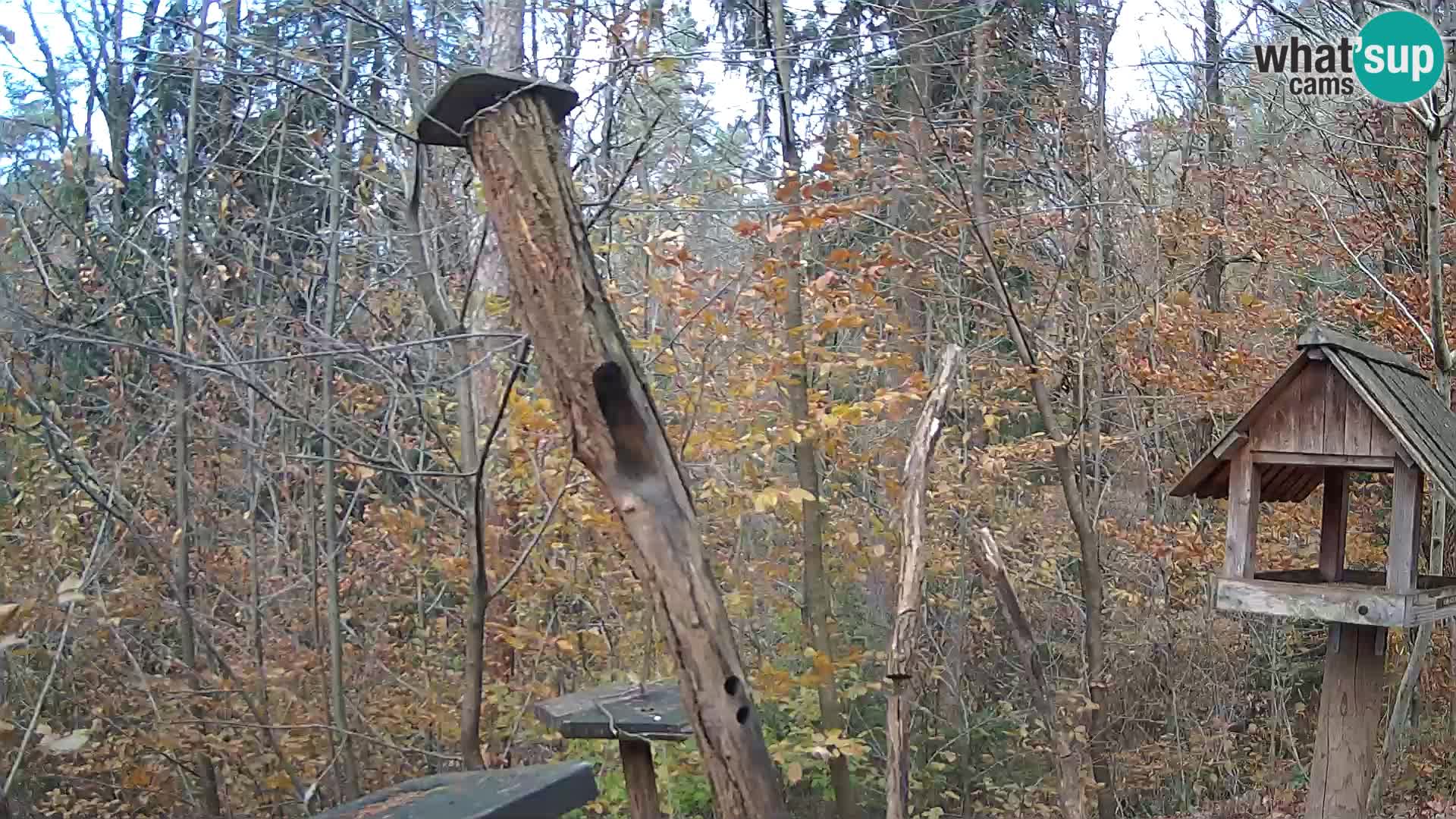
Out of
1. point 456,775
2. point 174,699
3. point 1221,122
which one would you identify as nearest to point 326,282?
point 174,699

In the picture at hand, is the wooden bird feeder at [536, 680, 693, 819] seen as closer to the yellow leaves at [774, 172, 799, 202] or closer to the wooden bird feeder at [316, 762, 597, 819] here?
the wooden bird feeder at [316, 762, 597, 819]

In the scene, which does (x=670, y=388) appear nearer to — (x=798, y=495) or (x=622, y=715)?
(x=798, y=495)

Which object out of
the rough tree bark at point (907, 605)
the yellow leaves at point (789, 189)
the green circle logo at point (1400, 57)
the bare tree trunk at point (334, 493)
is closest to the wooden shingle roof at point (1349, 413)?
the rough tree bark at point (907, 605)

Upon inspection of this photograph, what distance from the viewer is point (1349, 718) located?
3414 millimetres

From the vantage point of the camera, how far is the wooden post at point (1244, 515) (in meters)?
3.37

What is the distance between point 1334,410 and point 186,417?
436cm

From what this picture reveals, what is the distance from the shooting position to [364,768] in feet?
16.5

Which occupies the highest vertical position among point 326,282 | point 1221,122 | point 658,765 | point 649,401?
point 1221,122

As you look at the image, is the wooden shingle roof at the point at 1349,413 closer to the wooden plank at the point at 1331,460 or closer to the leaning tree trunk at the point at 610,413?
the wooden plank at the point at 1331,460

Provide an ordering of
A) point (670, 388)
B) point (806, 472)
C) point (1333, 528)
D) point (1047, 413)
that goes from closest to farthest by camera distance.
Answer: point (1333, 528), point (670, 388), point (806, 472), point (1047, 413)

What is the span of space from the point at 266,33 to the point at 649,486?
2928 mm

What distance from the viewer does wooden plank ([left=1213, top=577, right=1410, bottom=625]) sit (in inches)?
120

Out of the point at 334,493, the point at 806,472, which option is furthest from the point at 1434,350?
the point at 334,493

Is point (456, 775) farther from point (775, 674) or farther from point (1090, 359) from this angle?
point (1090, 359)
